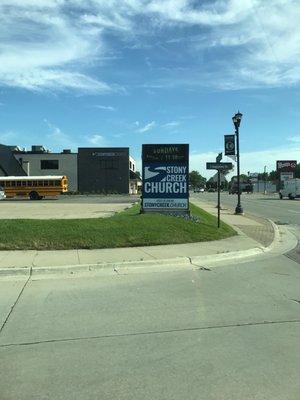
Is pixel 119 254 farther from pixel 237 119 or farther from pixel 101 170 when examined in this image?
pixel 101 170

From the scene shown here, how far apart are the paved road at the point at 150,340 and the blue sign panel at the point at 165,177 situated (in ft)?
35.8

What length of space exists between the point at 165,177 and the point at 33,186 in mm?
38086

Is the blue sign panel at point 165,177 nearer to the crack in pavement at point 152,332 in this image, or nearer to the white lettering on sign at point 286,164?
the crack in pavement at point 152,332

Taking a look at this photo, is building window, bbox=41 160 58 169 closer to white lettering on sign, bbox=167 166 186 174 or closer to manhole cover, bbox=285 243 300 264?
white lettering on sign, bbox=167 166 186 174

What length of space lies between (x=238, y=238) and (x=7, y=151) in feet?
277

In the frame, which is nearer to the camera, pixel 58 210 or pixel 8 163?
pixel 58 210

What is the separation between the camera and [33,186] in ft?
189

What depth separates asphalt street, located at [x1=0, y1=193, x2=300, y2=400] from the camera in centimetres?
498

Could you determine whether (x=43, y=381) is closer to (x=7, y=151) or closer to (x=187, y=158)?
(x=187, y=158)

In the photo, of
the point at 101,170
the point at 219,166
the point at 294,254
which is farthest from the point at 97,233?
the point at 101,170

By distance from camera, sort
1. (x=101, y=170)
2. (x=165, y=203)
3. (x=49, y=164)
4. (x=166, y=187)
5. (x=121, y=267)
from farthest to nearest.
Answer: (x=49, y=164)
(x=101, y=170)
(x=166, y=187)
(x=165, y=203)
(x=121, y=267)

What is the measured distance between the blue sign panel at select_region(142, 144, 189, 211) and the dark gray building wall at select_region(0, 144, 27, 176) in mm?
75648

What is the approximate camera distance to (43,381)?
5.10 metres

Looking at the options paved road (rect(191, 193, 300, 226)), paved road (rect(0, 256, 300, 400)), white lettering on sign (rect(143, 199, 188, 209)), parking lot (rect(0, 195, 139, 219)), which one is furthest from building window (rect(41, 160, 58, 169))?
paved road (rect(0, 256, 300, 400))
